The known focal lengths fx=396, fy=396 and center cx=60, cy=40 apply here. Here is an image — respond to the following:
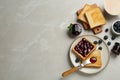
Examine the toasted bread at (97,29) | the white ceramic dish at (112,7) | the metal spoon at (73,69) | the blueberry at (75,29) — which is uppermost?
the white ceramic dish at (112,7)

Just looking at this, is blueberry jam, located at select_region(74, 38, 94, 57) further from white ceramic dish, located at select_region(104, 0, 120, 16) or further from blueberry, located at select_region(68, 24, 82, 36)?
white ceramic dish, located at select_region(104, 0, 120, 16)

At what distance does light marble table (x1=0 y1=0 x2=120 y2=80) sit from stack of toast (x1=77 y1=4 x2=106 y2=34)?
29 mm

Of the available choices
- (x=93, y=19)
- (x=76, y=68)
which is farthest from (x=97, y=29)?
(x=76, y=68)

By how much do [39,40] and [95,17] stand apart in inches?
8.8

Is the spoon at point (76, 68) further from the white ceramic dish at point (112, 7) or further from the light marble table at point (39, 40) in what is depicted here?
the white ceramic dish at point (112, 7)

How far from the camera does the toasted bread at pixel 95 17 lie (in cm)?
143

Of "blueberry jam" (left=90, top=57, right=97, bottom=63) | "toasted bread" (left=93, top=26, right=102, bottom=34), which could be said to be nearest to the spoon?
"blueberry jam" (left=90, top=57, right=97, bottom=63)

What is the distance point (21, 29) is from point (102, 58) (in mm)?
325

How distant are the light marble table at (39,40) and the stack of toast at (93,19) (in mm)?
29

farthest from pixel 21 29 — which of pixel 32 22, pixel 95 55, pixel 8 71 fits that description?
pixel 95 55

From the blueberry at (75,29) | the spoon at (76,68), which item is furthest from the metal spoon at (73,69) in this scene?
the blueberry at (75,29)

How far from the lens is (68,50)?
4.73 ft

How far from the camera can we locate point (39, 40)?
1467mm

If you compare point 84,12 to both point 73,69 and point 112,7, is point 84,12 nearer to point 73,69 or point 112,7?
A: point 112,7
